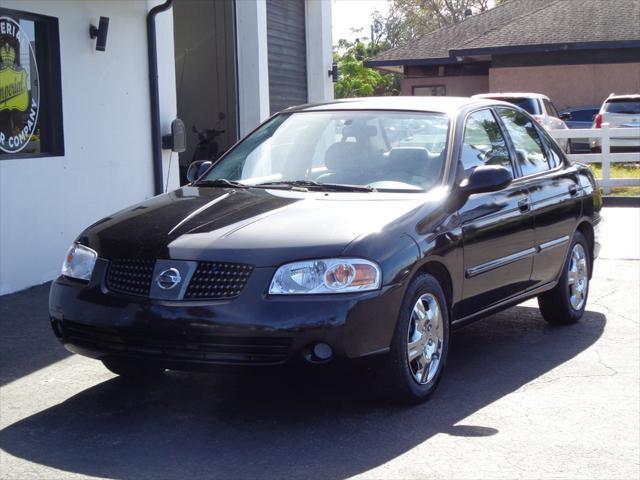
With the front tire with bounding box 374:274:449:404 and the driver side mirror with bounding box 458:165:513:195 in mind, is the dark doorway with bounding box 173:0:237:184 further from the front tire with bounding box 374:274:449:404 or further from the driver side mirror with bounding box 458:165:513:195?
the front tire with bounding box 374:274:449:404

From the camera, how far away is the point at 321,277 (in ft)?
16.9

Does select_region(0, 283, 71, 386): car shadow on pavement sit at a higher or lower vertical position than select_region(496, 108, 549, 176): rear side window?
lower

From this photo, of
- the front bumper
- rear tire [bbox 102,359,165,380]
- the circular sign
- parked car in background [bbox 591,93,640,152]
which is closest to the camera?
the front bumper

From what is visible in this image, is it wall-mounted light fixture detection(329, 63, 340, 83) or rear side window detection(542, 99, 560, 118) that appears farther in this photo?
rear side window detection(542, 99, 560, 118)

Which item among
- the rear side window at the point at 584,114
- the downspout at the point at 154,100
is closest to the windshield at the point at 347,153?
the downspout at the point at 154,100

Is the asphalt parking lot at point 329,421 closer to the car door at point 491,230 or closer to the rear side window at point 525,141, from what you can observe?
the car door at point 491,230

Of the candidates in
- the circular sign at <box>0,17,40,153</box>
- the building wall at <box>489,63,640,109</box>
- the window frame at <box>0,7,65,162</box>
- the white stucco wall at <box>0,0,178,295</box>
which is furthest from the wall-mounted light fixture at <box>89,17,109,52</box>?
the building wall at <box>489,63,640,109</box>

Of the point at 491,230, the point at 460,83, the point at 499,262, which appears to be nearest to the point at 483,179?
the point at 491,230

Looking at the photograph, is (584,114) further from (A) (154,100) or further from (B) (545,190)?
(B) (545,190)

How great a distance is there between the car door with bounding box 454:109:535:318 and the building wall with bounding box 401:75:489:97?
87.4ft

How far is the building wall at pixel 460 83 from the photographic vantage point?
109 ft

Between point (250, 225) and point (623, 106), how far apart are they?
841 inches

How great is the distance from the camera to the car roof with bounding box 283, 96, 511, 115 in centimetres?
677

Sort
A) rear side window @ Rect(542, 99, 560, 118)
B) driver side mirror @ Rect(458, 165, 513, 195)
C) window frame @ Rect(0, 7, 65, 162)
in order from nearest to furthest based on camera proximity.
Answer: driver side mirror @ Rect(458, 165, 513, 195) → window frame @ Rect(0, 7, 65, 162) → rear side window @ Rect(542, 99, 560, 118)
